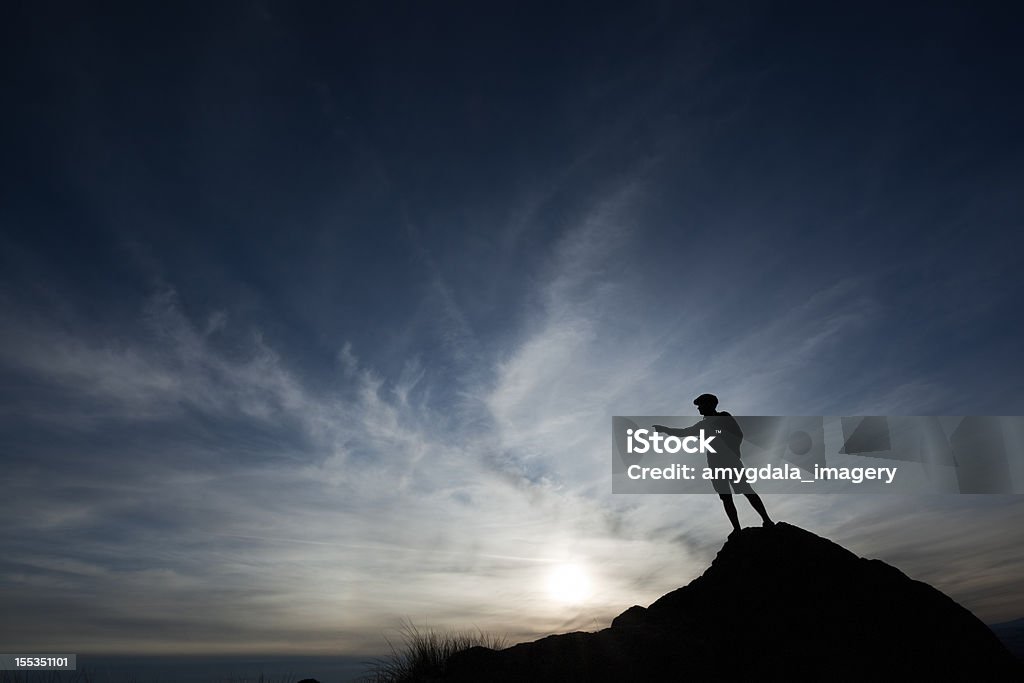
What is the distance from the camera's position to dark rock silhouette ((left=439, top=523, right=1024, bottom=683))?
8.48m

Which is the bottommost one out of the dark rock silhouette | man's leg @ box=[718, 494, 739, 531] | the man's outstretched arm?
the dark rock silhouette

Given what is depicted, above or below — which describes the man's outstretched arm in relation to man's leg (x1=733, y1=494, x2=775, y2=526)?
above

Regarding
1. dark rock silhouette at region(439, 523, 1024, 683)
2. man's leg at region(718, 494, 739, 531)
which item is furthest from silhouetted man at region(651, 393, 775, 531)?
dark rock silhouette at region(439, 523, 1024, 683)

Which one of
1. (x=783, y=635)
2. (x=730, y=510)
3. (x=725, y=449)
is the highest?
(x=725, y=449)

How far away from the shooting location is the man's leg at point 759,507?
11.3 m

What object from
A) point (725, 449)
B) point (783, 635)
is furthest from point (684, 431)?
point (783, 635)

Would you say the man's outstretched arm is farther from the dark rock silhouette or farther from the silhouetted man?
the dark rock silhouette

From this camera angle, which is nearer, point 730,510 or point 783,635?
point 783,635

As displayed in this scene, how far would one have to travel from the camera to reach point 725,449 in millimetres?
11406

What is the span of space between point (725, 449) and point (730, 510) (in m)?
1.29

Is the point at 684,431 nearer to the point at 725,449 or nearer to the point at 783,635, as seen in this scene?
the point at 725,449

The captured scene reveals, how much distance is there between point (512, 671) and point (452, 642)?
9.21 feet

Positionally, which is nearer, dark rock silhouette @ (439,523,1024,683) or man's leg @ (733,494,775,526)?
dark rock silhouette @ (439,523,1024,683)

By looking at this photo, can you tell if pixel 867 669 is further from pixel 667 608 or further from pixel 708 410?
pixel 708 410
